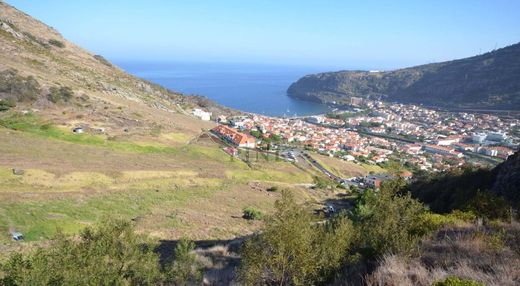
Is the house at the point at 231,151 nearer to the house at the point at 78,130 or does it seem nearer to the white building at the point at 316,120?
the house at the point at 78,130

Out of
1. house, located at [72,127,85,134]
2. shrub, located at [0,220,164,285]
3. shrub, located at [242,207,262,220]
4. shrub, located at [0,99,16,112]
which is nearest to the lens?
shrub, located at [0,220,164,285]

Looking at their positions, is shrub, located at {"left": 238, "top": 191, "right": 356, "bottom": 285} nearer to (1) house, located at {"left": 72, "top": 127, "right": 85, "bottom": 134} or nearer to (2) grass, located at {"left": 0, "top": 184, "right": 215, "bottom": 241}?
(2) grass, located at {"left": 0, "top": 184, "right": 215, "bottom": 241}

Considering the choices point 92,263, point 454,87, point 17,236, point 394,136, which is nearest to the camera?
point 92,263

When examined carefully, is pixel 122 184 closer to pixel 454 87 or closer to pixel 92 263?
pixel 92 263

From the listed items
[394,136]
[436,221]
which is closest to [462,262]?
[436,221]

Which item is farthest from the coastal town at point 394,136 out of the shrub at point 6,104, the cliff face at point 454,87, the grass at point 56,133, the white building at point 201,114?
the shrub at point 6,104

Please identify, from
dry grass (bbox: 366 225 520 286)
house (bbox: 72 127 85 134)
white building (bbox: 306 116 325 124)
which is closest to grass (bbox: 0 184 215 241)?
house (bbox: 72 127 85 134)
